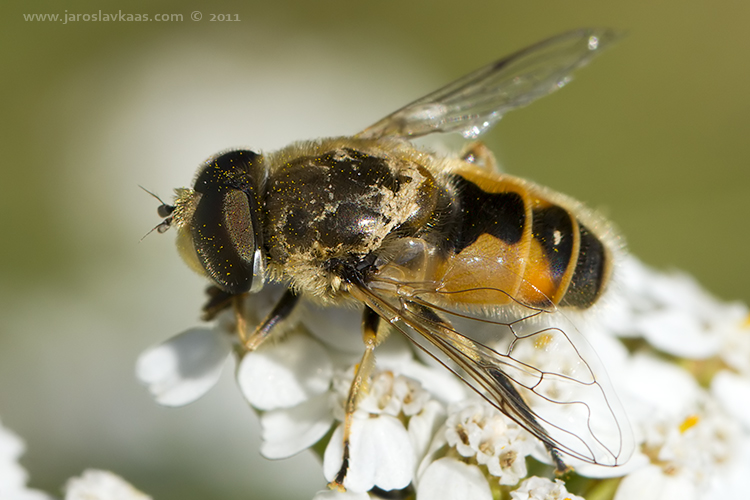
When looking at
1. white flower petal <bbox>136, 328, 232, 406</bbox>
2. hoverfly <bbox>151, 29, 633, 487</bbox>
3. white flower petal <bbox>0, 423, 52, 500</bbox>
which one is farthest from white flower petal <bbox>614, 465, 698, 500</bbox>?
white flower petal <bbox>0, 423, 52, 500</bbox>

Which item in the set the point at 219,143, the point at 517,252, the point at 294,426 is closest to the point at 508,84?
the point at 517,252

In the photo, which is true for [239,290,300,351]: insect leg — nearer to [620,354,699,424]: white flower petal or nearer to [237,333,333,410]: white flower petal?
[237,333,333,410]: white flower petal

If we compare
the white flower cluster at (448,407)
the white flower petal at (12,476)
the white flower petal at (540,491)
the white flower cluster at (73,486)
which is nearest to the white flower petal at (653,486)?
the white flower cluster at (448,407)

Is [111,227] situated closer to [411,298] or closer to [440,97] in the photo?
[440,97]

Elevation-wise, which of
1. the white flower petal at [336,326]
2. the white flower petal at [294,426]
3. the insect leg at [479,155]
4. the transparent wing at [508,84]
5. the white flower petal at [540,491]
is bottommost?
the white flower petal at [540,491]

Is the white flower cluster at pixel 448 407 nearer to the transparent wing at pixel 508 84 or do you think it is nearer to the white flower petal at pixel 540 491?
the white flower petal at pixel 540 491

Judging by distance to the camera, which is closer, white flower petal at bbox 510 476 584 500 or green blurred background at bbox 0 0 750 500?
white flower petal at bbox 510 476 584 500
